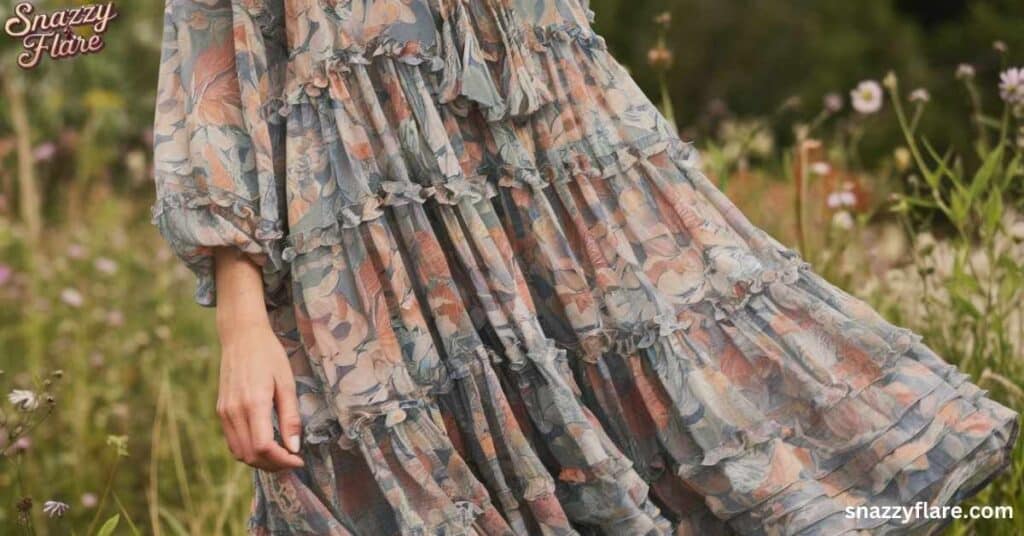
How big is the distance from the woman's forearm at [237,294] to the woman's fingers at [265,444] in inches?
3.8

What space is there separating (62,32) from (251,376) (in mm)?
779

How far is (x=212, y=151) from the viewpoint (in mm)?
1359

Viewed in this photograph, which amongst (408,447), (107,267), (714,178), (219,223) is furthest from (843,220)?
(107,267)

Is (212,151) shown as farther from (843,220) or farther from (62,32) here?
(843,220)

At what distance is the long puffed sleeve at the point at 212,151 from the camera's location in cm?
134

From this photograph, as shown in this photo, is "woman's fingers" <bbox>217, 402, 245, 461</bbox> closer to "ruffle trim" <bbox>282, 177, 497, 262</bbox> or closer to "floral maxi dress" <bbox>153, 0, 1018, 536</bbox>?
"floral maxi dress" <bbox>153, 0, 1018, 536</bbox>

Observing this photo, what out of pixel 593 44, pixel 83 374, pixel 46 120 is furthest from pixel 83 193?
pixel 593 44

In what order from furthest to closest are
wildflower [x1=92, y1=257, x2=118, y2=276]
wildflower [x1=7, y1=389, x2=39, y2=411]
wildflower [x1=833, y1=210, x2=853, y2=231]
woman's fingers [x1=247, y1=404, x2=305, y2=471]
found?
1. wildflower [x1=92, y1=257, x2=118, y2=276]
2. wildflower [x1=833, y1=210, x2=853, y2=231]
3. wildflower [x1=7, y1=389, x2=39, y2=411]
4. woman's fingers [x1=247, y1=404, x2=305, y2=471]

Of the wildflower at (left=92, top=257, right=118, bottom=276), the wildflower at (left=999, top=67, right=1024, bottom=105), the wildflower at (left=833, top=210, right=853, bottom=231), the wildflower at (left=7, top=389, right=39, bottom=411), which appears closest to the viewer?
the wildflower at (left=7, top=389, right=39, bottom=411)

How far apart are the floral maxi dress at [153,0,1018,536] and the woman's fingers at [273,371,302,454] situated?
3cm

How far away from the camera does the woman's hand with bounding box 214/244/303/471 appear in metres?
1.30

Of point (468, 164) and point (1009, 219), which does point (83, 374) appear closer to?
point (468, 164)

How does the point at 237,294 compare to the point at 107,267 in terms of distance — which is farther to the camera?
the point at 107,267

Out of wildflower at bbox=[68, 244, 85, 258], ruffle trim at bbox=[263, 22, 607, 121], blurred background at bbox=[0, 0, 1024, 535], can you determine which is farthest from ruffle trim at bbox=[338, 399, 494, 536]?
wildflower at bbox=[68, 244, 85, 258]
